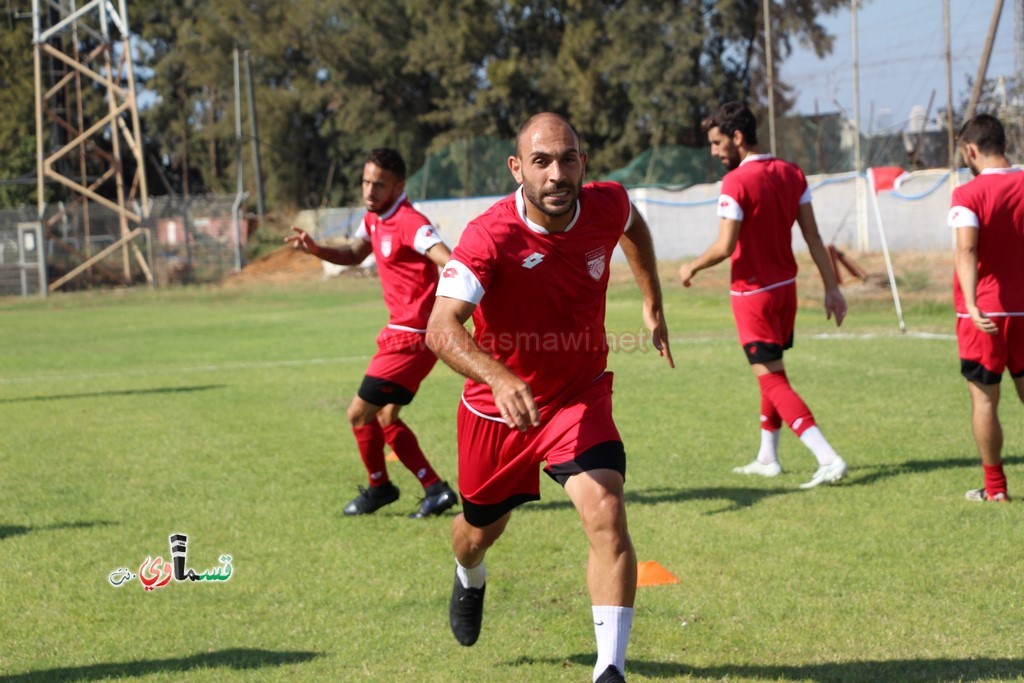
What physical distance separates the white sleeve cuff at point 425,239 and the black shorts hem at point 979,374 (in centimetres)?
327

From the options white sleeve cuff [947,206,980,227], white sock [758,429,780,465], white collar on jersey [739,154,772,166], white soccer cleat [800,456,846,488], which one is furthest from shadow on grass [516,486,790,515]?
white collar on jersey [739,154,772,166]

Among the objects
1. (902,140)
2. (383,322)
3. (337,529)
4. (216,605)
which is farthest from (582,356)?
(902,140)

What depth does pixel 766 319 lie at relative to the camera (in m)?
7.81

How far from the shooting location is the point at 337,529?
22.6 feet

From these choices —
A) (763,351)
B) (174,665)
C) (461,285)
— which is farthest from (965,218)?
(174,665)

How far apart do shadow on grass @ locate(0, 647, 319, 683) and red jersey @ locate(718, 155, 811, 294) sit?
431 centimetres

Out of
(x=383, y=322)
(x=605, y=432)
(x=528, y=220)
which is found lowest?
(x=383, y=322)

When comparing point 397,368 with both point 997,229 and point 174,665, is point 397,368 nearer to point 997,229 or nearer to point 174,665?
point 174,665

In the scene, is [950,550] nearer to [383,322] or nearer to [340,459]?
[340,459]

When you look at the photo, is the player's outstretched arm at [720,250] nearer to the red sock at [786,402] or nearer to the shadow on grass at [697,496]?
the red sock at [786,402]

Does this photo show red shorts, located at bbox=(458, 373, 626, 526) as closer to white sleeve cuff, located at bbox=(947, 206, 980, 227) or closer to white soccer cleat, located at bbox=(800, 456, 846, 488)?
white sleeve cuff, located at bbox=(947, 206, 980, 227)

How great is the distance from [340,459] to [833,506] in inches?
155

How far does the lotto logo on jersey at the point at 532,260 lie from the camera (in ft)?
14.0

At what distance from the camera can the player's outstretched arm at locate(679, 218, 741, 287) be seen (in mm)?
7422
